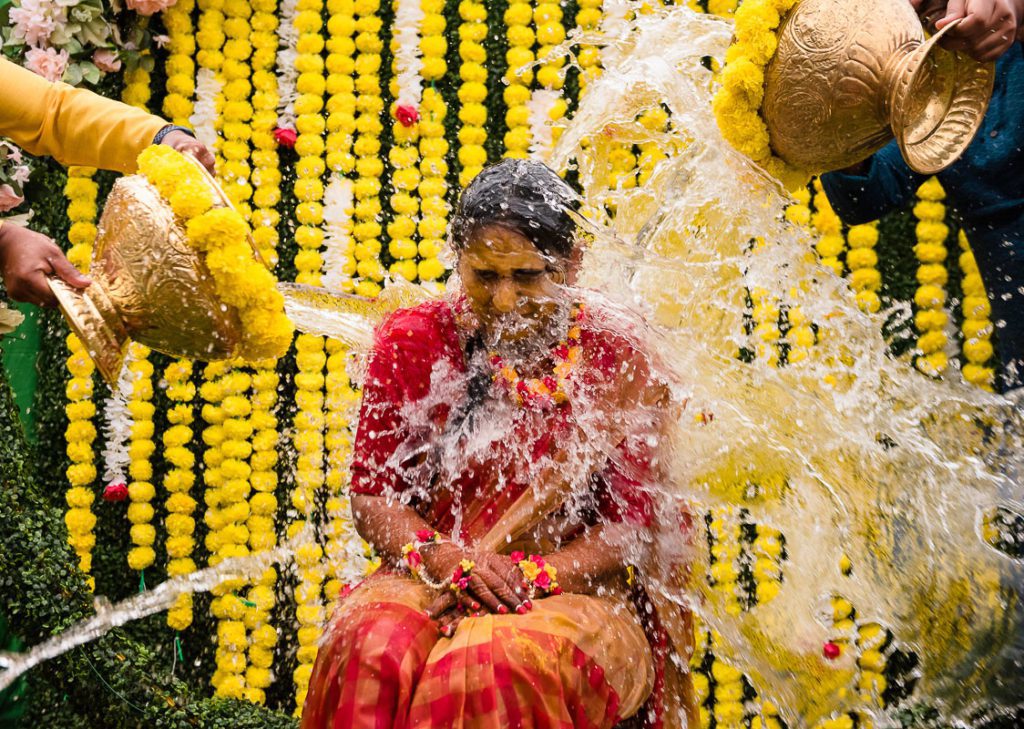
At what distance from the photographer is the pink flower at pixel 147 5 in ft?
12.0

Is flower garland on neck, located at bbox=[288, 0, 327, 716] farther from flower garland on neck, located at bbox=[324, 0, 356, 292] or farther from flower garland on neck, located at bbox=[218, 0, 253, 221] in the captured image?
flower garland on neck, located at bbox=[218, 0, 253, 221]

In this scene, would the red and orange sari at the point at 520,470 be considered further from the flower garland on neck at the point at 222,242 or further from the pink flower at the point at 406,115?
the pink flower at the point at 406,115

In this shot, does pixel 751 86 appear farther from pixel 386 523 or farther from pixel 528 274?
pixel 386 523

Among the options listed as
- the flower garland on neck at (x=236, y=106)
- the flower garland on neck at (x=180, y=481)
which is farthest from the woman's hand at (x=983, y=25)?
the flower garland on neck at (x=180, y=481)

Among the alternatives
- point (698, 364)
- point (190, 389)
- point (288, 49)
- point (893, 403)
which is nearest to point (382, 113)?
point (288, 49)

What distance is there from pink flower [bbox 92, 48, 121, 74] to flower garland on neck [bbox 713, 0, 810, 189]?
200cm

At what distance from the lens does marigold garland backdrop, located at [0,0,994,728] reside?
3645mm

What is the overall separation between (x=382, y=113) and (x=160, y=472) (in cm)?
141

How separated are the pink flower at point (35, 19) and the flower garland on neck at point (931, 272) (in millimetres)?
2759

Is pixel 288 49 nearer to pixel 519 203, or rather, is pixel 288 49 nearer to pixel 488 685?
pixel 519 203

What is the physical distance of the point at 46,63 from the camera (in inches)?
137

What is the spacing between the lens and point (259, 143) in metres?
3.86

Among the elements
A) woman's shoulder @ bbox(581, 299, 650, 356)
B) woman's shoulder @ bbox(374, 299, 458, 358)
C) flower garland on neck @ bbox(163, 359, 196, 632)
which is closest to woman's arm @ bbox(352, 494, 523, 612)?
woman's shoulder @ bbox(374, 299, 458, 358)

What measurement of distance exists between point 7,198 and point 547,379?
1.91 metres
